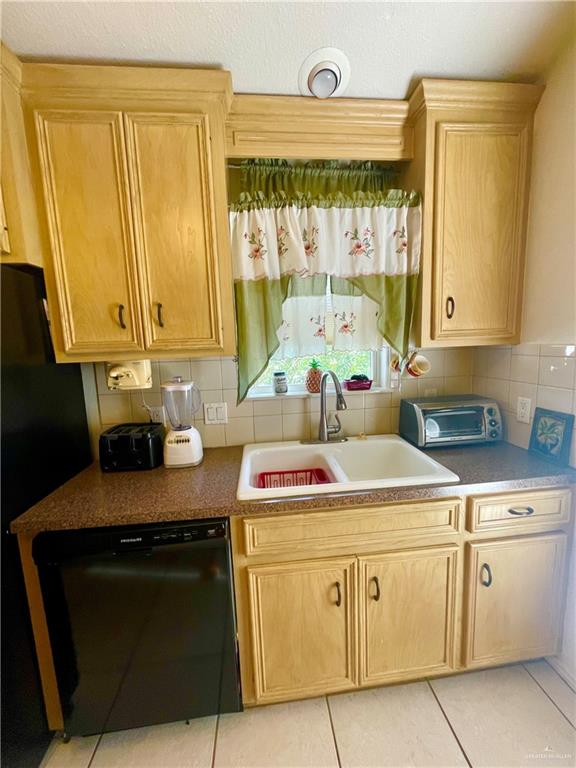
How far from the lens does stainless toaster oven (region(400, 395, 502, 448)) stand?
61.6 inches

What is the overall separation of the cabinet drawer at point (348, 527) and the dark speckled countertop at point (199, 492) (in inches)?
2.0

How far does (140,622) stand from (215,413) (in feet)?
2.91

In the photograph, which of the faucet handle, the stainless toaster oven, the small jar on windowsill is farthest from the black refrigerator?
the stainless toaster oven

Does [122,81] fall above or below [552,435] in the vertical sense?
above

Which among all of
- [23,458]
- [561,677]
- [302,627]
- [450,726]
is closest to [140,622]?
[302,627]

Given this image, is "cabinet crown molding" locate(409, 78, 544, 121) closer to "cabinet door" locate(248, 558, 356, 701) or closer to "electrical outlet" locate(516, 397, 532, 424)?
"electrical outlet" locate(516, 397, 532, 424)

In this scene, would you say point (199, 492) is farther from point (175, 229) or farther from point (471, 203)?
point (471, 203)

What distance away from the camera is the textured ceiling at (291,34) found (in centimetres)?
103

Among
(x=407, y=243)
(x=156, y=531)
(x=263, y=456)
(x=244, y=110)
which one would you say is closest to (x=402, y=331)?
(x=407, y=243)

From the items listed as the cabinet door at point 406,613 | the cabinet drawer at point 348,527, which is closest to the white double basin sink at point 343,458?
the cabinet drawer at point 348,527

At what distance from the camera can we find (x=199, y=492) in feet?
3.98

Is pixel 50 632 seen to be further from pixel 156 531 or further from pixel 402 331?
pixel 402 331

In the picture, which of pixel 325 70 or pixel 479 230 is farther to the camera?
pixel 479 230

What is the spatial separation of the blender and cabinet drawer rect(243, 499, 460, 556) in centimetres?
46
